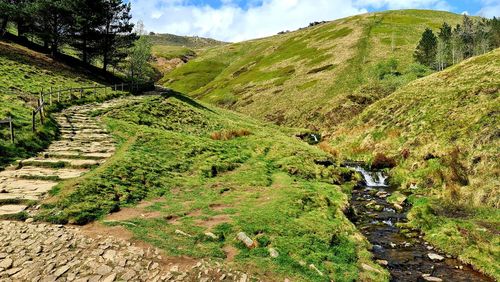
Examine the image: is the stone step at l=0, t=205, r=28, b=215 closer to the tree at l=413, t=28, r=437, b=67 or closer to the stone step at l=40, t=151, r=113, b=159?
the stone step at l=40, t=151, r=113, b=159

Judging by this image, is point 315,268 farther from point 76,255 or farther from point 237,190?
point 237,190

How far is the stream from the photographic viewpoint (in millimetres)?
17156

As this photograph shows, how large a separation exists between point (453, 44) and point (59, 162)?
105326 millimetres

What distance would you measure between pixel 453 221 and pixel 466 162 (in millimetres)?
10967

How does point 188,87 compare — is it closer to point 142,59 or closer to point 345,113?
point 142,59

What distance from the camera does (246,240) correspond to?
1645cm

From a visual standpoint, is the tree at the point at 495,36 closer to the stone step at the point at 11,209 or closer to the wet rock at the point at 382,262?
Answer: the wet rock at the point at 382,262

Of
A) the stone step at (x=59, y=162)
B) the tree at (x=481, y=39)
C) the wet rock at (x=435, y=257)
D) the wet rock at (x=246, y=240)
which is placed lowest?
the wet rock at (x=435, y=257)

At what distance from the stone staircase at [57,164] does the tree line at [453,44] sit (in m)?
83.2

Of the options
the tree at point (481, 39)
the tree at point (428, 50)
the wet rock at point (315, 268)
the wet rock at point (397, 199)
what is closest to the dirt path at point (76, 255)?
the wet rock at point (315, 268)

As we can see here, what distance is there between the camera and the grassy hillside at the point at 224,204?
15.6m

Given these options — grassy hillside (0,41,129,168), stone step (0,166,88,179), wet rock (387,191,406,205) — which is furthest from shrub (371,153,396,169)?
grassy hillside (0,41,129,168)

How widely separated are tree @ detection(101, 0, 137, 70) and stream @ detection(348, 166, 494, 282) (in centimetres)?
5462

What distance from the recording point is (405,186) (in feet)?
108
